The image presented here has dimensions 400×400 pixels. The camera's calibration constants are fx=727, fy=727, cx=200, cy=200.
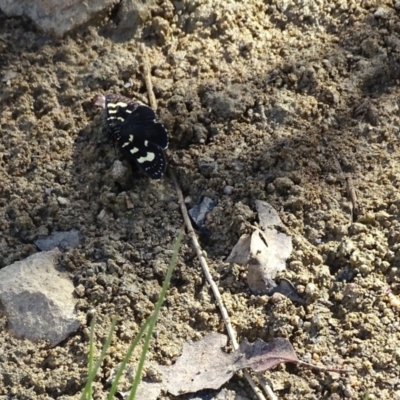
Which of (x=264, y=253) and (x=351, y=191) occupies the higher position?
(x=351, y=191)

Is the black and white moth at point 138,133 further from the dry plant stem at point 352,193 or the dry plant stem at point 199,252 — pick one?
the dry plant stem at point 352,193

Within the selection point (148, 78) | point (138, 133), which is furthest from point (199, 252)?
point (148, 78)

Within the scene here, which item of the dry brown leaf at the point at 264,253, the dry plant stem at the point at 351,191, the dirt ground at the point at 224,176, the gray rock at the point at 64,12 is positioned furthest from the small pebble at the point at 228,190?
the gray rock at the point at 64,12

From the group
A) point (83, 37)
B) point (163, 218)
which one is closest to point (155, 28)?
point (83, 37)

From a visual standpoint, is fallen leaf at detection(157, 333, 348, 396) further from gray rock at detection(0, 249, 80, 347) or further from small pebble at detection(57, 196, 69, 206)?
small pebble at detection(57, 196, 69, 206)

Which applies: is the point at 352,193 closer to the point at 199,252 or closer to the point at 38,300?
the point at 199,252

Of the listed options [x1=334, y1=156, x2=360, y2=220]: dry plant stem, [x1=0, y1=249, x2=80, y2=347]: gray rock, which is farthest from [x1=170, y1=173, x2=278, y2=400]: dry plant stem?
[x1=334, y1=156, x2=360, y2=220]: dry plant stem

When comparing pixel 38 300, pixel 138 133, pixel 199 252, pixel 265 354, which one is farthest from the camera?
pixel 138 133
